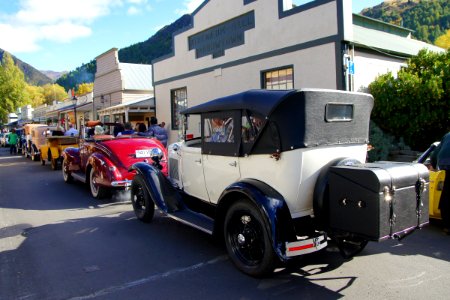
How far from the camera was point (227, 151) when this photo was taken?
14.5ft

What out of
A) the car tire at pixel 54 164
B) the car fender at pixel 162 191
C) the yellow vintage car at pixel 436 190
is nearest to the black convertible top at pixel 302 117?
the car fender at pixel 162 191

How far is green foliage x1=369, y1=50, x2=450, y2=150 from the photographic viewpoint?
9070mm

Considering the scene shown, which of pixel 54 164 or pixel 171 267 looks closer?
pixel 171 267

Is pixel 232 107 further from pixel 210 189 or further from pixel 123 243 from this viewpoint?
pixel 123 243

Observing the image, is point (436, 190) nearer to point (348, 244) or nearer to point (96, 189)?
point (348, 244)

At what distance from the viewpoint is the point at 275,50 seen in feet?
38.7

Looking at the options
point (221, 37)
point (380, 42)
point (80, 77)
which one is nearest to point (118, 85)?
point (221, 37)

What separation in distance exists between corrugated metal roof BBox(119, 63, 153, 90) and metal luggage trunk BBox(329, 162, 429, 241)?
2317 centimetres

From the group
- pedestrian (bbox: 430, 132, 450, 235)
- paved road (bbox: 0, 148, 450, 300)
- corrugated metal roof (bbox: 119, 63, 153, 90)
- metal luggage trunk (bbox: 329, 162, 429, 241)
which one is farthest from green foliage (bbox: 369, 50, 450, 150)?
corrugated metal roof (bbox: 119, 63, 153, 90)

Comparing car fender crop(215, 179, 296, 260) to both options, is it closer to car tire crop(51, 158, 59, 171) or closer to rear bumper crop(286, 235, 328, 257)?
rear bumper crop(286, 235, 328, 257)

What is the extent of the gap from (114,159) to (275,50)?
6516 mm

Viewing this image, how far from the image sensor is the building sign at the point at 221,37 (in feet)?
42.6

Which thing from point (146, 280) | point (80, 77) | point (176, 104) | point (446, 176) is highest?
point (80, 77)

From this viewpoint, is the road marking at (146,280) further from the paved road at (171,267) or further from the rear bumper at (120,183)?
the rear bumper at (120,183)
